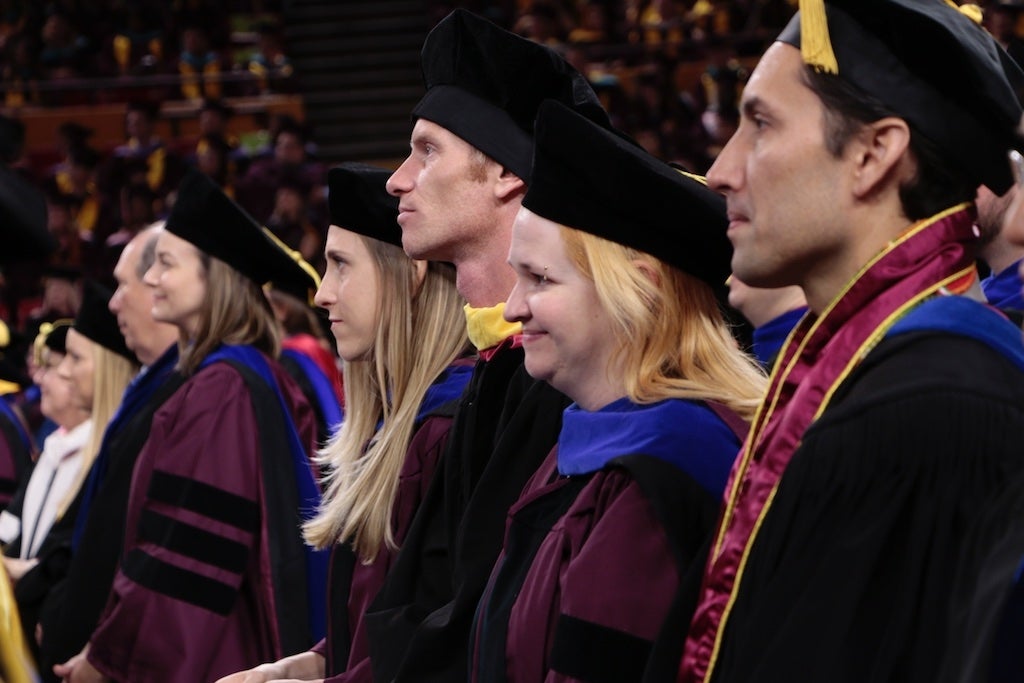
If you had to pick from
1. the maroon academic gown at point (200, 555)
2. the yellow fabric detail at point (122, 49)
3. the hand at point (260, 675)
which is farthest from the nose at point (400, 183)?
the yellow fabric detail at point (122, 49)

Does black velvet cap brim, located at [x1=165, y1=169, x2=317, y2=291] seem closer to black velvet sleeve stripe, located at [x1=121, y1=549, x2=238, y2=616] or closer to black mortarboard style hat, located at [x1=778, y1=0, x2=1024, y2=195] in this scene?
black velvet sleeve stripe, located at [x1=121, y1=549, x2=238, y2=616]

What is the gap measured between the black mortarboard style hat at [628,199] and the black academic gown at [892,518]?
73cm

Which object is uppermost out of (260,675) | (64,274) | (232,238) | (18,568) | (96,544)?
(232,238)

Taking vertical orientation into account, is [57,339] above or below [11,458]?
above

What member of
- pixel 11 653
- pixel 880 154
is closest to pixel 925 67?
pixel 880 154

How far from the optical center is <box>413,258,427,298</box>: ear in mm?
3865

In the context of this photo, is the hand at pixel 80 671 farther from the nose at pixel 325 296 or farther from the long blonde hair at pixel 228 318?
the nose at pixel 325 296

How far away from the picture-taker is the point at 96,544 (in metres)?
4.93

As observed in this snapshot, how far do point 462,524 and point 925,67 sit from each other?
137 cm

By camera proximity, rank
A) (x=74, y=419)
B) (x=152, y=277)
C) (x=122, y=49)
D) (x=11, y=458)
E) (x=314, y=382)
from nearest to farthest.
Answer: (x=152, y=277)
(x=314, y=382)
(x=74, y=419)
(x=11, y=458)
(x=122, y=49)

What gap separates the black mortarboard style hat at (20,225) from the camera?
2078 mm

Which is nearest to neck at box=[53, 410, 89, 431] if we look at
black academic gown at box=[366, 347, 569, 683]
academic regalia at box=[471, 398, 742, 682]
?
black academic gown at box=[366, 347, 569, 683]

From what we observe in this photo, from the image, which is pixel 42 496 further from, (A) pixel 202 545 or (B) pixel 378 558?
(B) pixel 378 558

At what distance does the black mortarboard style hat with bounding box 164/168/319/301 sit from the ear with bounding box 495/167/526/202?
1.57 metres
